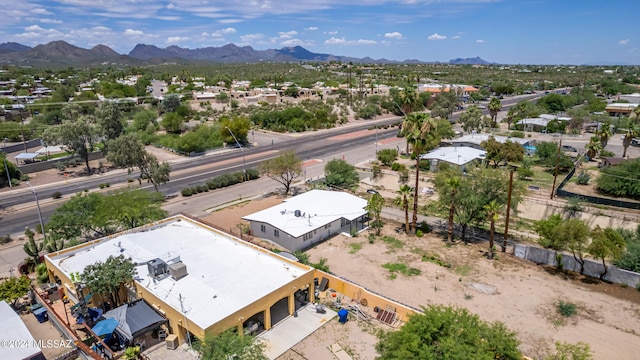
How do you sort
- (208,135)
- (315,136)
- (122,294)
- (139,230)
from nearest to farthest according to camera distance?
(122,294)
(139,230)
(208,135)
(315,136)

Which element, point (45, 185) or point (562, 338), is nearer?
point (562, 338)

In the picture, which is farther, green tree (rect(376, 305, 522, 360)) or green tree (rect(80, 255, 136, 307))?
green tree (rect(80, 255, 136, 307))

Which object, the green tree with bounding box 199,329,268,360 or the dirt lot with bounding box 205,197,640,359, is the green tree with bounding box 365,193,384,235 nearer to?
the dirt lot with bounding box 205,197,640,359

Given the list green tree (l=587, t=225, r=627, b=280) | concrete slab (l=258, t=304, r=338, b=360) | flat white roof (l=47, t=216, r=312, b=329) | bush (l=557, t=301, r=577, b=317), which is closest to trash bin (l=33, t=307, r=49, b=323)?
flat white roof (l=47, t=216, r=312, b=329)

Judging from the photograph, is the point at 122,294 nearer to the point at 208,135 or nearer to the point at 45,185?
the point at 45,185

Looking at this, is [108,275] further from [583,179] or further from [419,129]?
[583,179]

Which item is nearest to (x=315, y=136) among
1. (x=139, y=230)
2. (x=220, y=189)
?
(x=220, y=189)

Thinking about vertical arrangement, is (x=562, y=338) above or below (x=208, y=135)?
below
